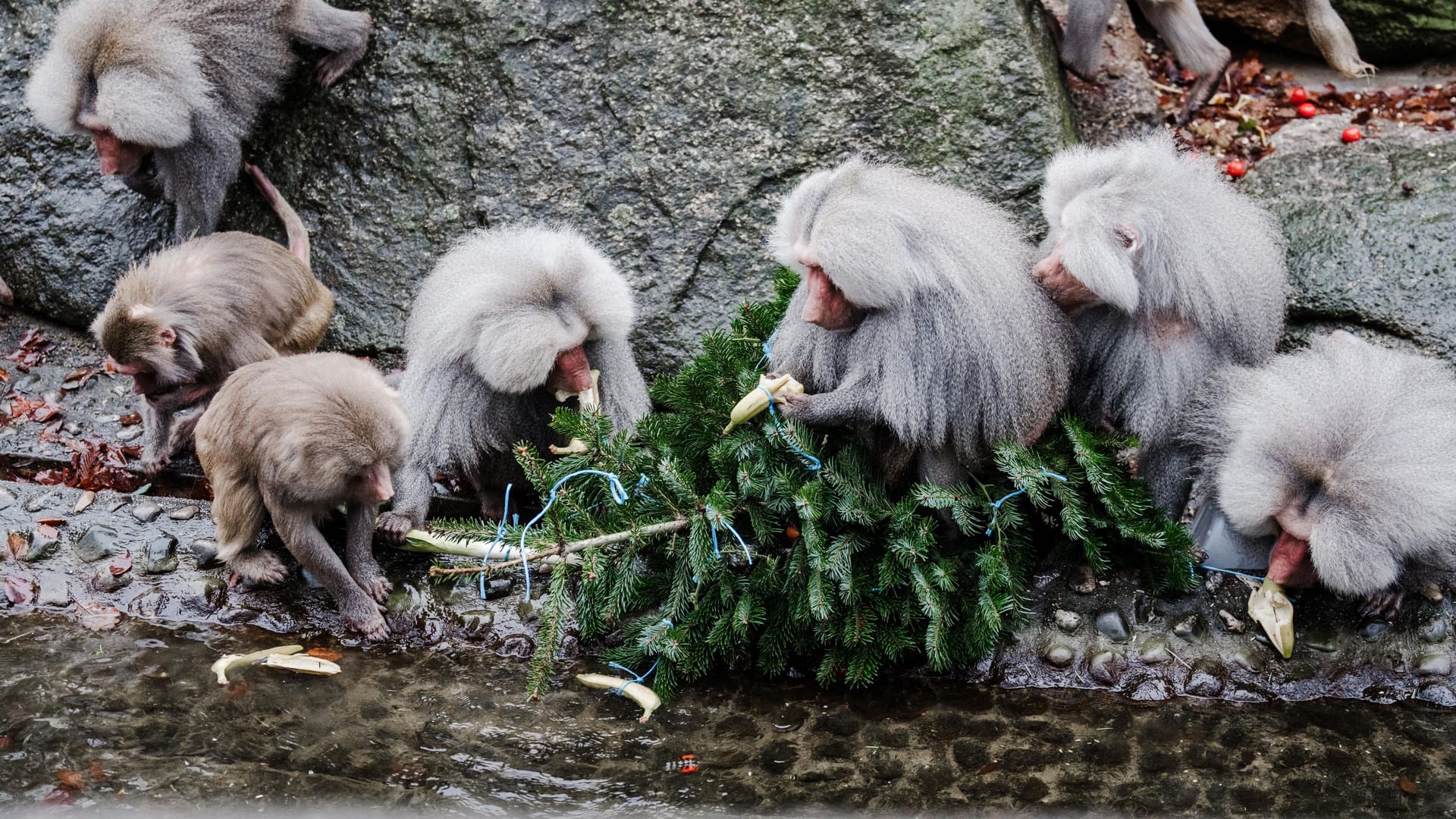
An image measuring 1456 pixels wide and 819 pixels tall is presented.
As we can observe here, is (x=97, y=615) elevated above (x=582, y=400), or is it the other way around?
(x=582, y=400)

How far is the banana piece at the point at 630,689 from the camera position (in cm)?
440

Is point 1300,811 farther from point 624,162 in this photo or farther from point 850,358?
point 624,162

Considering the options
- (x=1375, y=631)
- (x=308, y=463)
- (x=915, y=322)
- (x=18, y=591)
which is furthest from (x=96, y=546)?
(x=1375, y=631)

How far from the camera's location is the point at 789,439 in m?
4.38

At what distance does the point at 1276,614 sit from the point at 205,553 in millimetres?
4112

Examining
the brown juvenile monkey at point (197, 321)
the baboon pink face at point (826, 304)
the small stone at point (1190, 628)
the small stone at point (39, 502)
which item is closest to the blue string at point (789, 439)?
the baboon pink face at point (826, 304)

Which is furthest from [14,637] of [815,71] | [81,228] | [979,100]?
[979,100]

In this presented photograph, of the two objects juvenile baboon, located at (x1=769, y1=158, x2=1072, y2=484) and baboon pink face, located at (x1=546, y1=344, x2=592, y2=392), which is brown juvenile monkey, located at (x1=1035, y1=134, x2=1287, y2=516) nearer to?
juvenile baboon, located at (x1=769, y1=158, x2=1072, y2=484)

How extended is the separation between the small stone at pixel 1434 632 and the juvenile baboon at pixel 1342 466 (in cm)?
13

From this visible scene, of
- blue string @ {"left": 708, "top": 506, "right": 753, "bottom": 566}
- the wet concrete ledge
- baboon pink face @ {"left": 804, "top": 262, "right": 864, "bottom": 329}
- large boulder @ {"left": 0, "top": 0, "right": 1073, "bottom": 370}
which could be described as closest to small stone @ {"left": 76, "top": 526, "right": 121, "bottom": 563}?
the wet concrete ledge

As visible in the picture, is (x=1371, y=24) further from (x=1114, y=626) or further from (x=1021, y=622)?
(x=1021, y=622)

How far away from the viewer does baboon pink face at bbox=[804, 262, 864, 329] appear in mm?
4207

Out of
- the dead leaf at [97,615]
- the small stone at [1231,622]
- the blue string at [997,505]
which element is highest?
the blue string at [997,505]

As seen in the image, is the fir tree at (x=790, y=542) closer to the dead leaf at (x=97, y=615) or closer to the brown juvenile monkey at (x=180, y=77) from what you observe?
the dead leaf at (x=97, y=615)
